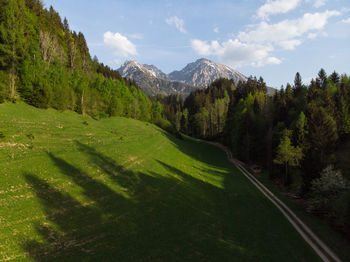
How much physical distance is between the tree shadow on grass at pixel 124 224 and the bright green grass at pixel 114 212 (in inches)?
2.8

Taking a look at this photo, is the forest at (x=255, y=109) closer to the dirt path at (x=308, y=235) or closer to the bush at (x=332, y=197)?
the bush at (x=332, y=197)

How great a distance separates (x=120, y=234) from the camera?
45.5 feet

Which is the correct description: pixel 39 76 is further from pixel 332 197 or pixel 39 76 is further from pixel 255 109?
pixel 255 109

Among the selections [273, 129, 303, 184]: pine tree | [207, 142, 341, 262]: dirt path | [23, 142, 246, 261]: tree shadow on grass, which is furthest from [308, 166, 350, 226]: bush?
[273, 129, 303, 184]: pine tree

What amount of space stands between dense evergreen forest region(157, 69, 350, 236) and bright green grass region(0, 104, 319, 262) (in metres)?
8.35

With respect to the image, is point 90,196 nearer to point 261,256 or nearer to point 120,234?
point 120,234

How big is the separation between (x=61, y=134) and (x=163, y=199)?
2274cm

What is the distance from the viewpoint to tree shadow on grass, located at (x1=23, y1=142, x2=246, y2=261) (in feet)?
38.9

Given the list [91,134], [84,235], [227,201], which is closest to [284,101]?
[227,201]

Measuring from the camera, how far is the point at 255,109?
277ft

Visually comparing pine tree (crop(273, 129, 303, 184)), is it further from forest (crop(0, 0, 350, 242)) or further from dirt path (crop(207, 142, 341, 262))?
dirt path (crop(207, 142, 341, 262))

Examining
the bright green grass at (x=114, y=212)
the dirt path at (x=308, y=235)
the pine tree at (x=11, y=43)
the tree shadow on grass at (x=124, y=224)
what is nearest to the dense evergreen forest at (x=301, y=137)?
the dirt path at (x=308, y=235)

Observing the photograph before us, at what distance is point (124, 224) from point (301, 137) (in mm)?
53616

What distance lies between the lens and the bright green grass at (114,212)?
12195 millimetres
